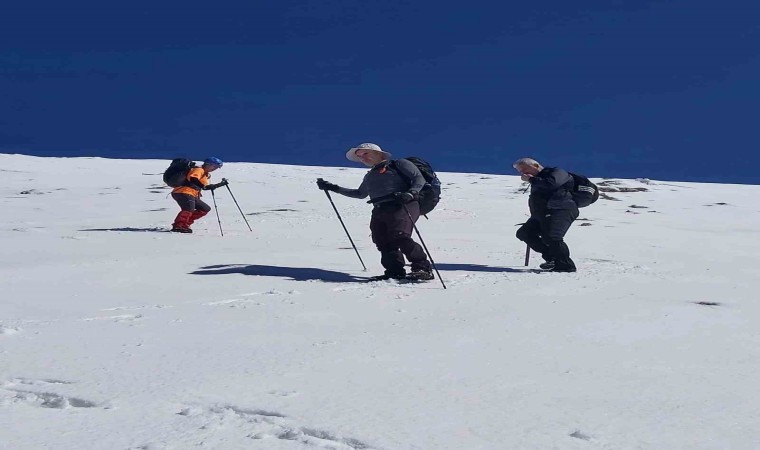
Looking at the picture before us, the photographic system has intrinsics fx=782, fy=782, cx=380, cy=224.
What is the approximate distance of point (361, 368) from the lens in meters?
4.26

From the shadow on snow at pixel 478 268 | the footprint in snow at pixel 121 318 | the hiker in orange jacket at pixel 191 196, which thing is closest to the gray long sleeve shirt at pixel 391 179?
the shadow on snow at pixel 478 268

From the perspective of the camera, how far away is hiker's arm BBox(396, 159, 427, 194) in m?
8.12

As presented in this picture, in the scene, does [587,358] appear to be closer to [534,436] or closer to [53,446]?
[534,436]

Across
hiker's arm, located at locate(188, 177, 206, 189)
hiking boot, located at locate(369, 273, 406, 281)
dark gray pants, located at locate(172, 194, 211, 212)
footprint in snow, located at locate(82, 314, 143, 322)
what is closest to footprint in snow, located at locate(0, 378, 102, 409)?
footprint in snow, located at locate(82, 314, 143, 322)

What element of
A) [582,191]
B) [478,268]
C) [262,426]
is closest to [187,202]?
[478,268]

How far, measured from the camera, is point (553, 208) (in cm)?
910

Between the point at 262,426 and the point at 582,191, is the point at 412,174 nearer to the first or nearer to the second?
the point at 582,191

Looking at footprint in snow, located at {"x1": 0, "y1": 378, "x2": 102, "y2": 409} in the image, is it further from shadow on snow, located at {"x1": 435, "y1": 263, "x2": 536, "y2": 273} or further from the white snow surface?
shadow on snow, located at {"x1": 435, "y1": 263, "x2": 536, "y2": 273}

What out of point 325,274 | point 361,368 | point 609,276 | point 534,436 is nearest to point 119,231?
point 325,274

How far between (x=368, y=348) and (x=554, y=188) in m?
4.94

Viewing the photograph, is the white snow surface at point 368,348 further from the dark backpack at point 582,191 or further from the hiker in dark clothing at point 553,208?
the dark backpack at point 582,191

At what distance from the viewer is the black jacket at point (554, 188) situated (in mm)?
9055

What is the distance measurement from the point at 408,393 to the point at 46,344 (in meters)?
2.38

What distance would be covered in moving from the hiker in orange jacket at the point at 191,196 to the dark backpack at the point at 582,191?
23.5 ft
